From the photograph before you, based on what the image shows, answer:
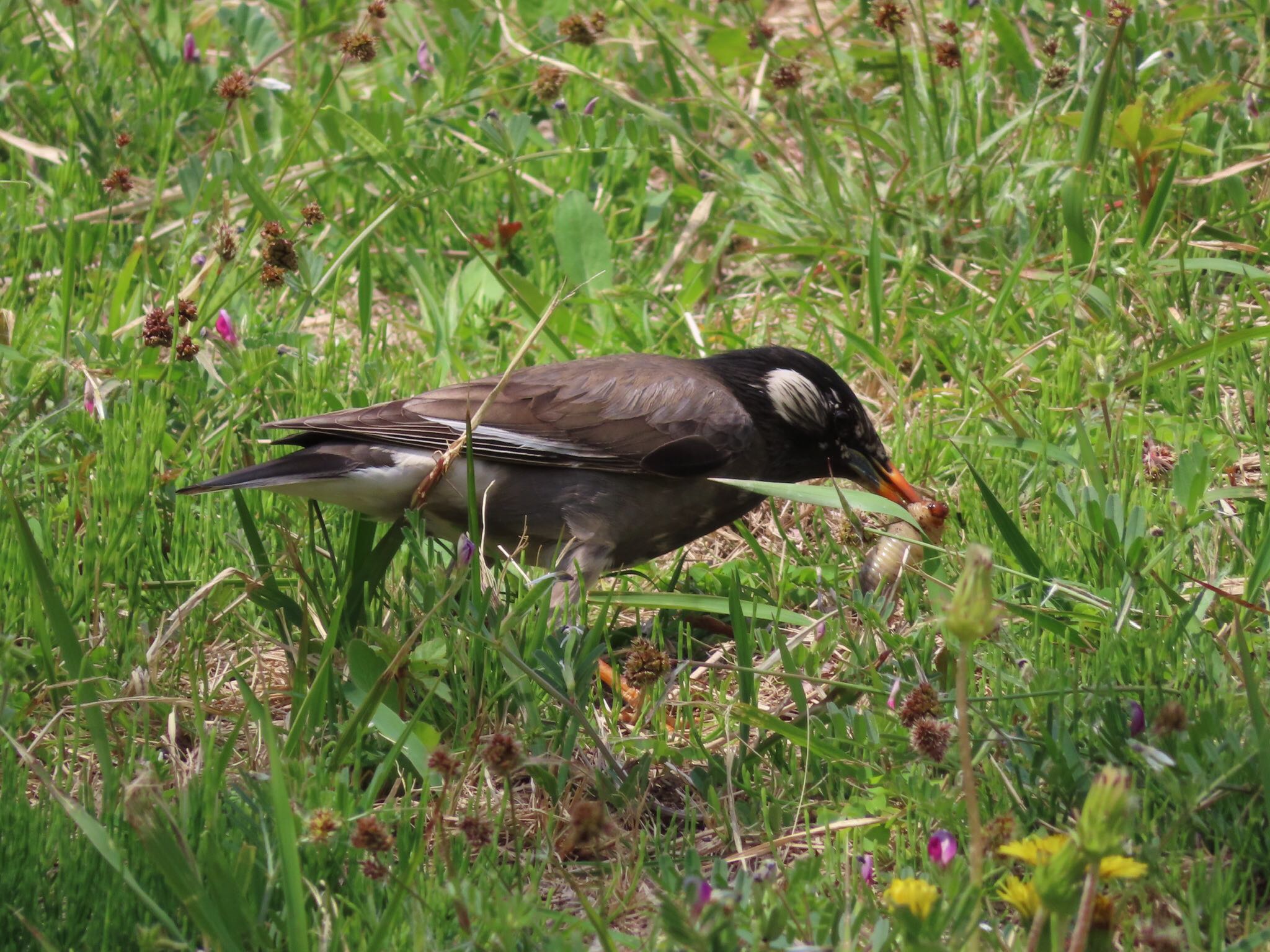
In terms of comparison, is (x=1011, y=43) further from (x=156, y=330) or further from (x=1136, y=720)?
(x=1136, y=720)

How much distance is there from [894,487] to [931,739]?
2168mm

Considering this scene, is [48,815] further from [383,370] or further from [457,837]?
[383,370]

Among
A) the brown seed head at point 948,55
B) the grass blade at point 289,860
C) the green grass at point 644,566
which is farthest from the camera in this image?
the brown seed head at point 948,55

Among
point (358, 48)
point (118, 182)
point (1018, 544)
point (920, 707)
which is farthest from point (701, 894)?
point (118, 182)

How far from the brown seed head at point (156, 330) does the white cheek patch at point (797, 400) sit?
202 centimetres

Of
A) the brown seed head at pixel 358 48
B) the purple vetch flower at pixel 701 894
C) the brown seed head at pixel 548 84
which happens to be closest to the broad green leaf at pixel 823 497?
the purple vetch flower at pixel 701 894

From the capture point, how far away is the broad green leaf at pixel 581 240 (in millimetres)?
6156

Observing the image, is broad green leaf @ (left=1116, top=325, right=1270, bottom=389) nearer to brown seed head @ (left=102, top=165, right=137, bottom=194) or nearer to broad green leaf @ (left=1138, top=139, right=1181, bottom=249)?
broad green leaf @ (left=1138, top=139, right=1181, bottom=249)

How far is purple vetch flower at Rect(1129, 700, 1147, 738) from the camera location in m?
2.98

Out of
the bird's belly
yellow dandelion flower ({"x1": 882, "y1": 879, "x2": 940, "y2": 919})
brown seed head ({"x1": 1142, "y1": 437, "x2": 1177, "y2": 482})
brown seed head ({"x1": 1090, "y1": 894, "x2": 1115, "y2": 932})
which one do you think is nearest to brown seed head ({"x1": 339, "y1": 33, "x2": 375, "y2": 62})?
the bird's belly

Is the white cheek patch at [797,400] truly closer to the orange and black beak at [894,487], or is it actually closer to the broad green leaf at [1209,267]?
the orange and black beak at [894,487]

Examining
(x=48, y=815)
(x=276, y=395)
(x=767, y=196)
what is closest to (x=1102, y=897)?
(x=48, y=815)

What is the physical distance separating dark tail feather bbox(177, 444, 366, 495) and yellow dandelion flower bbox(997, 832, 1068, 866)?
260cm

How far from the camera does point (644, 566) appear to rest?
5.30m
